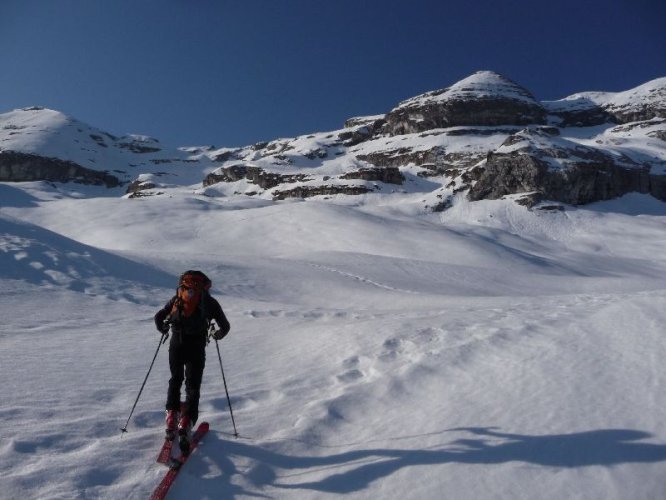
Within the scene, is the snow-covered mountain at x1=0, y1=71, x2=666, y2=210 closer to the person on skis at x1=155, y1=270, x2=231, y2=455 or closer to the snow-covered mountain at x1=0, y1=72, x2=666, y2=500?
the snow-covered mountain at x1=0, y1=72, x2=666, y2=500

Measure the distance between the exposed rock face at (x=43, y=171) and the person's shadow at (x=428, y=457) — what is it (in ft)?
506

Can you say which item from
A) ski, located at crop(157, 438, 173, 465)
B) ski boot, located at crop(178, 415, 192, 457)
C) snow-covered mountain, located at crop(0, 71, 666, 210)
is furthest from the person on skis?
snow-covered mountain, located at crop(0, 71, 666, 210)

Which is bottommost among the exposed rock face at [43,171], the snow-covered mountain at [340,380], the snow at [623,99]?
the snow-covered mountain at [340,380]

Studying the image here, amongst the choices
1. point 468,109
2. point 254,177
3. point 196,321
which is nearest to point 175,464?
point 196,321

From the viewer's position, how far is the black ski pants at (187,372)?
4627 millimetres

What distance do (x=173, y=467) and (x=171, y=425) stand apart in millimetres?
503

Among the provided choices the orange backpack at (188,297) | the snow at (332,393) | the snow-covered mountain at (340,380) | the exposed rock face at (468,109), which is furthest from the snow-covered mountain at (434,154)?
the orange backpack at (188,297)

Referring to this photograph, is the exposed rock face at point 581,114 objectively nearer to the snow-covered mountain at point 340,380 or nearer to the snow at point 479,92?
the snow at point 479,92

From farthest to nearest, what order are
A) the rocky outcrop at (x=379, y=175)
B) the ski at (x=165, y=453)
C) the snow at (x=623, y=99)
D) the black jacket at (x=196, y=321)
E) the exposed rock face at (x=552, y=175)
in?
the snow at (x=623, y=99) < the rocky outcrop at (x=379, y=175) < the exposed rock face at (x=552, y=175) < the black jacket at (x=196, y=321) < the ski at (x=165, y=453)

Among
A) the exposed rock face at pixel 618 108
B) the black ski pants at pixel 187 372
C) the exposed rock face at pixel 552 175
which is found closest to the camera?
the black ski pants at pixel 187 372

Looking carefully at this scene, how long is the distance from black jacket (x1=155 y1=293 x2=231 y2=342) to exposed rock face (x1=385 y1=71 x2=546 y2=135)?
12473 centimetres

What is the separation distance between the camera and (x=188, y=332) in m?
4.75

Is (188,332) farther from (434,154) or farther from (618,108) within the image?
(618,108)

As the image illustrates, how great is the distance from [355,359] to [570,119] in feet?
482
